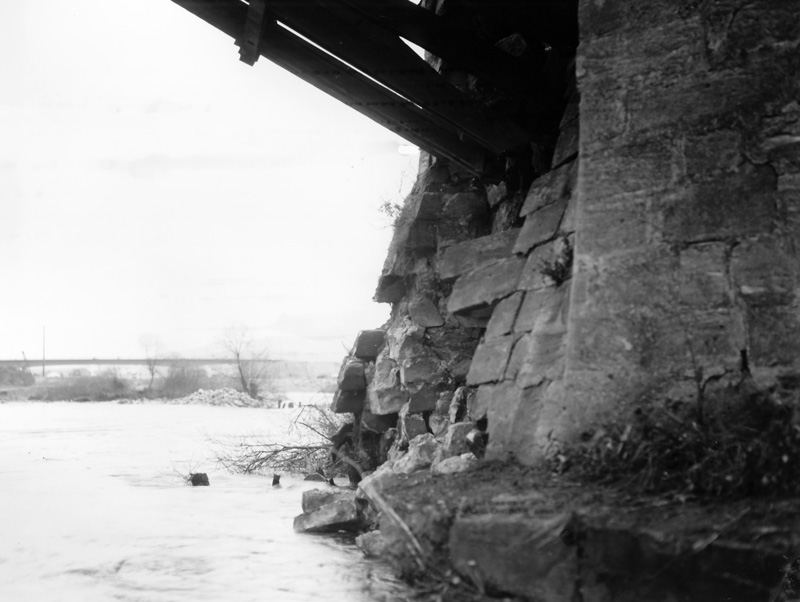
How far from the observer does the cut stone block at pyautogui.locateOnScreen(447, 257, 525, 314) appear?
185 inches

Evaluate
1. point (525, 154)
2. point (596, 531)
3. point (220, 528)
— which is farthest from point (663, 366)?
point (220, 528)

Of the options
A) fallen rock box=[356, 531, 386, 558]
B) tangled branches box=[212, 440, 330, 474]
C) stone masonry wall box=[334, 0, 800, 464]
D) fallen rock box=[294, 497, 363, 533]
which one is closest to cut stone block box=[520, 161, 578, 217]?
stone masonry wall box=[334, 0, 800, 464]

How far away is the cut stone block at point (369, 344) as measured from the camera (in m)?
8.34

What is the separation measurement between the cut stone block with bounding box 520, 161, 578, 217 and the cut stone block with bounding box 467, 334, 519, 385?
37.2 inches

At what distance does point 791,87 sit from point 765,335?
1.16 m

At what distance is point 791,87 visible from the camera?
10.7 feet

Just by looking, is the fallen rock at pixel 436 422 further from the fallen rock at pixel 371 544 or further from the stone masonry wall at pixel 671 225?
the stone masonry wall at pixel 671 225

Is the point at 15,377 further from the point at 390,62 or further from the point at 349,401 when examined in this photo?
the point at 390,62

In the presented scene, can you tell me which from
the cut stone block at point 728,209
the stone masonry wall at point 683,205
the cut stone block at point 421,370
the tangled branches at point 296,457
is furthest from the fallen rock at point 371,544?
the tangled branches at point 296,457

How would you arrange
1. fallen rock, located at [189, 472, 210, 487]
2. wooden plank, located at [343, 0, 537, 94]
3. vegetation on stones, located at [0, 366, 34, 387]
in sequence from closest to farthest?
wooden plank, located at [343, 0, 537, 94]
fallen rock, located at [189, 472, 210, 487]
vegetation on stones, located at [0, 366, 34, 387]

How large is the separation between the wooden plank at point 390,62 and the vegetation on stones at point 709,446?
9.46 ft

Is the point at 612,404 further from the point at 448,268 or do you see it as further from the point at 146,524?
the point at 146,524

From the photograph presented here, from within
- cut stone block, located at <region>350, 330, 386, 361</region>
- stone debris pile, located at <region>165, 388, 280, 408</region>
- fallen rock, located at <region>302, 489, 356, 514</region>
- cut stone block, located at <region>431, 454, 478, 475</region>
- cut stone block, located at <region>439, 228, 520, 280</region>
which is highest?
cut stone block, located at <region>439, 228, 520, 280</region>

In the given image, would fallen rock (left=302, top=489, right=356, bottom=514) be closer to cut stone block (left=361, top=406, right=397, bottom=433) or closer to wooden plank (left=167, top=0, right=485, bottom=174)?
cut stone block (left=361, top=406, right=397, bottom=433)
